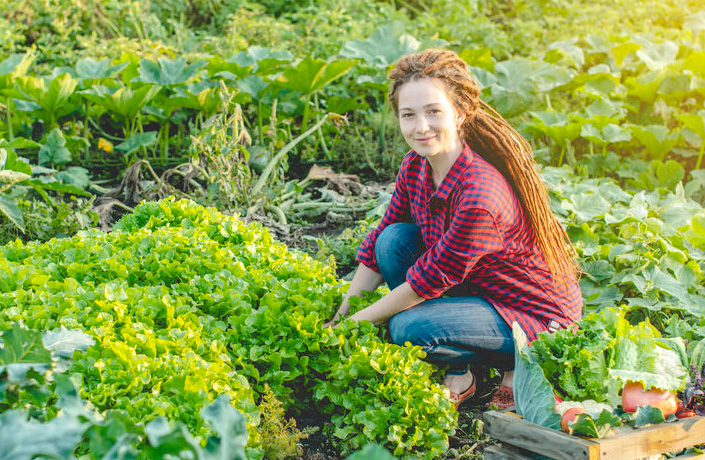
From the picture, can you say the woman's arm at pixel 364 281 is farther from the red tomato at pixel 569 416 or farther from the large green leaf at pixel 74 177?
the large green leaf at pixel 74 177

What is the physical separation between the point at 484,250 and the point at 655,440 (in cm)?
82

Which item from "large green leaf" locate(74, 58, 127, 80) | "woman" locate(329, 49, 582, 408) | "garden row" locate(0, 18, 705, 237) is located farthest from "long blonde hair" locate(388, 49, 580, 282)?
"large green leaf" locate(74, 58, 127, 80)

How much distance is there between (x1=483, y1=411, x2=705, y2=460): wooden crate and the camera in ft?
6.20

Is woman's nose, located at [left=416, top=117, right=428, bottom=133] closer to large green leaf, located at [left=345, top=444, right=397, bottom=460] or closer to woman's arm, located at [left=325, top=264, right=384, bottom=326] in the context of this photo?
woman's arm, located at [left=325, top=264, right=384, bottom=326]

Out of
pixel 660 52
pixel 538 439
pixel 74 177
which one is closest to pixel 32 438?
pixel 538 439

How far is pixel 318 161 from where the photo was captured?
5297 millimetres

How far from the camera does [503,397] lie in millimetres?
2688

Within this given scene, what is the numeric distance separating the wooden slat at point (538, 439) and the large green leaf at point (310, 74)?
307 centimetres

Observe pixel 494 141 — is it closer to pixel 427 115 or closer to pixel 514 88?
pixel 427 115

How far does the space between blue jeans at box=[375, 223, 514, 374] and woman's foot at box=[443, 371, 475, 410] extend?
0.03 m

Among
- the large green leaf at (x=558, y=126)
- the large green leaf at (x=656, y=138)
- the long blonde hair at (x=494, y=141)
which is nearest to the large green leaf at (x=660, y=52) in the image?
the large green leaf at (x=656, y=138)

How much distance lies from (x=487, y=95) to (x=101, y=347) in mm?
3778

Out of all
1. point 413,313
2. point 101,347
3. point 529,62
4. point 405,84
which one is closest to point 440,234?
point 413,313

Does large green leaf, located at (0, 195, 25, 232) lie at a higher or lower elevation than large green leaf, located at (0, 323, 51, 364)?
lower
